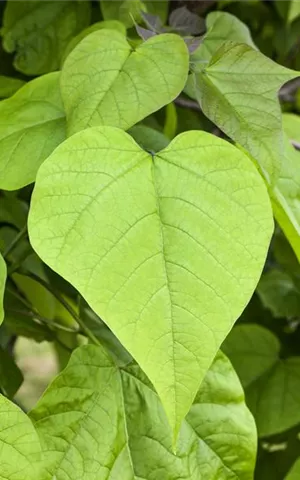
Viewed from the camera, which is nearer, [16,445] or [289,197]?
[16,445]

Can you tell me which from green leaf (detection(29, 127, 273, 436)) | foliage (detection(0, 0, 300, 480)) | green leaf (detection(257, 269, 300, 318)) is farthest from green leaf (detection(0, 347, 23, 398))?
green leaf (detection(257, 269, 300, 318))

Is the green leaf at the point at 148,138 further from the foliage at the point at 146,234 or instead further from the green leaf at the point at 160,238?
the green leaf at the point at 160,238

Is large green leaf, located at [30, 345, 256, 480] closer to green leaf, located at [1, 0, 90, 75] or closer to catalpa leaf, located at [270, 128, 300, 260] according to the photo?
catalpa leaf, located at [270, 128, 300, 260]

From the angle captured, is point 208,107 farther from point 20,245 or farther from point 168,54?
point 20,245

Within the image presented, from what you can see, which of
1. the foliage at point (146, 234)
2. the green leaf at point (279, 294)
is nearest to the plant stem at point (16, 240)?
the foliage at point (146, 234)

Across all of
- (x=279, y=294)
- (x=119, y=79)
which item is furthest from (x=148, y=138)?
(x=279, y=294)

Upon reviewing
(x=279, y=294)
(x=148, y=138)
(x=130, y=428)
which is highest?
(x=148, y=138)

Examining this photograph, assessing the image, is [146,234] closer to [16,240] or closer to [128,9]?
[16,240]
